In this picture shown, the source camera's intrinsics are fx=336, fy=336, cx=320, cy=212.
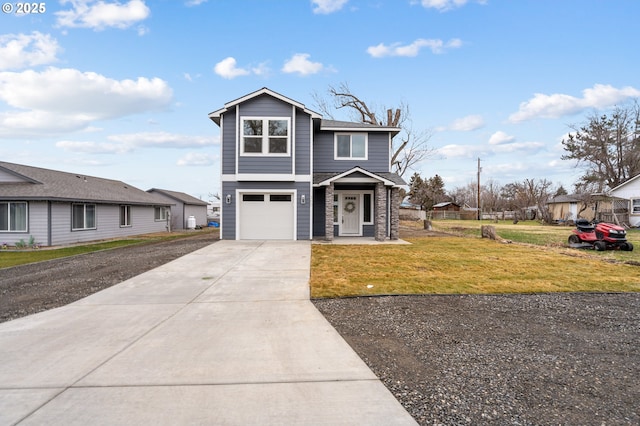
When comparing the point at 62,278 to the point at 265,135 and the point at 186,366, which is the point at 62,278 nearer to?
the point at 186,366

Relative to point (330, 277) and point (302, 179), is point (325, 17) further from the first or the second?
point (330, 277)

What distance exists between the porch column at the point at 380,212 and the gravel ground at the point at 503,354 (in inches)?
352

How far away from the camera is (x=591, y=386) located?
3201mm

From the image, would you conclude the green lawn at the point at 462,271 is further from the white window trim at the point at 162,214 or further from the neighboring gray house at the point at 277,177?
the white window trim at the point at 162,214

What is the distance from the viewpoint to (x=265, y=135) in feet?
48.5

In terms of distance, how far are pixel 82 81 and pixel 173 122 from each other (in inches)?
189

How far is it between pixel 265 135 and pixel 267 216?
11.9ft

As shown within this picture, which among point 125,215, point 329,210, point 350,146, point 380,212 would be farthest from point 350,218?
point 125,215

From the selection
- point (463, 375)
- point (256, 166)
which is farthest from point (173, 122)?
point (463, 375)

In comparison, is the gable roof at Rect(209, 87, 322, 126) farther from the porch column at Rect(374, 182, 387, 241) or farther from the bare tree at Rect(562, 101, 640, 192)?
the bare tree at Rect(562, 101, 640, 192)

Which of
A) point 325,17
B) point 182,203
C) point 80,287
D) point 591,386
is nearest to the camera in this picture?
point 591,386

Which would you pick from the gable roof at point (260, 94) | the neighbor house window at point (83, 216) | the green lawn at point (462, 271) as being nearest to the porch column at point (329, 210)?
the green lawn at point (462, 271)

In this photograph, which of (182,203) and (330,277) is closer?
(330,277)

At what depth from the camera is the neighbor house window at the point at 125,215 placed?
21783 mm
